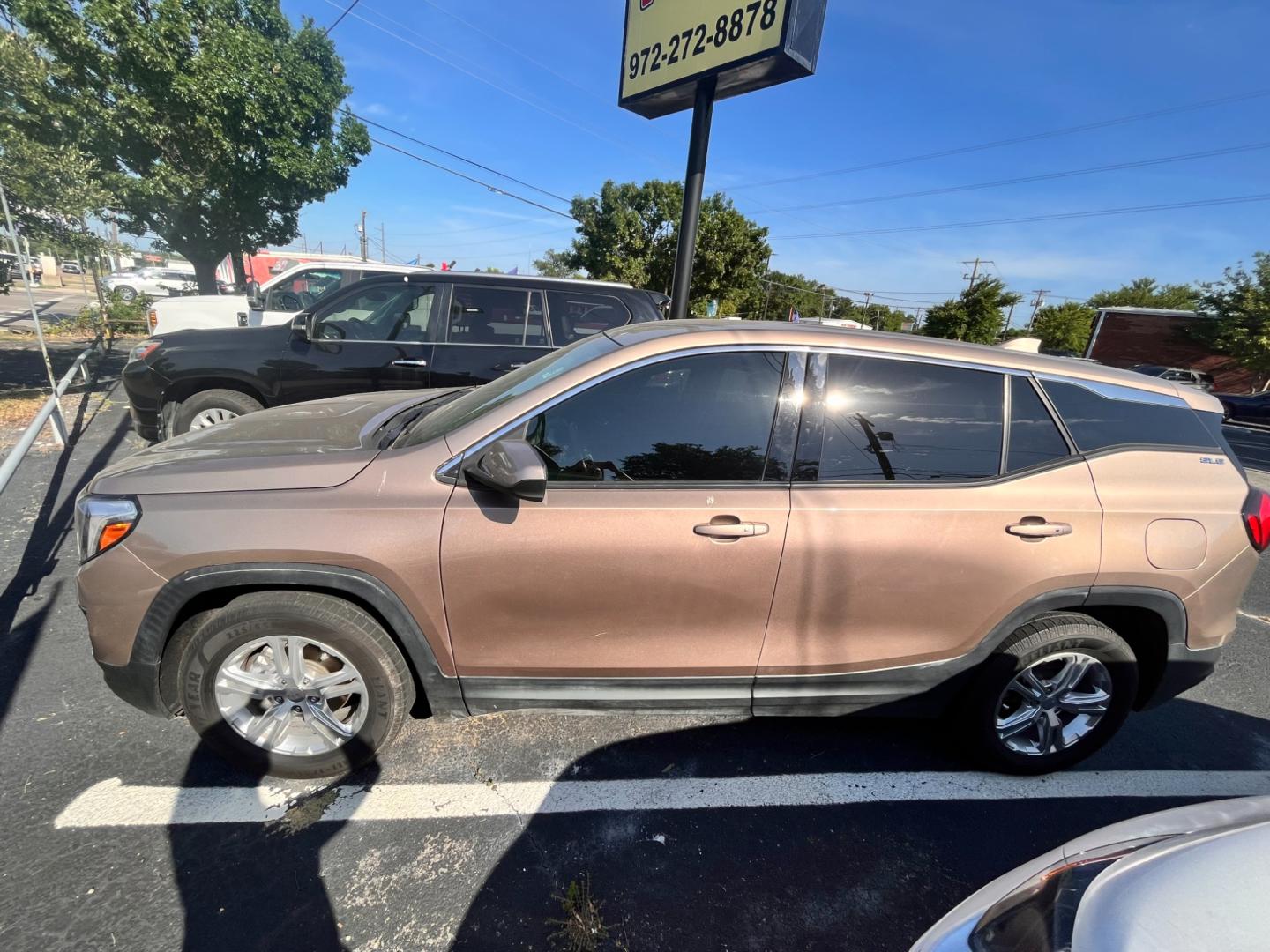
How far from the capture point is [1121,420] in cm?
235

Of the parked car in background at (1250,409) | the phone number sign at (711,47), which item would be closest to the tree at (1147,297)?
the parked car in background at (1250,409)

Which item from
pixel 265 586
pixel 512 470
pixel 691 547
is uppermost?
pixel 512 470

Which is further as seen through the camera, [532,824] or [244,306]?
[244,306]

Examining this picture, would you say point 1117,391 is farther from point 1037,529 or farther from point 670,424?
point 670,424

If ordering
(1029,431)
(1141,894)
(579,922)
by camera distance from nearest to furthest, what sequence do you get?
(1141,894) → (579,922) → (1029,431)

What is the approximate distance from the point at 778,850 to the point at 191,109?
19.6 meters

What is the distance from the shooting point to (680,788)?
236 cm

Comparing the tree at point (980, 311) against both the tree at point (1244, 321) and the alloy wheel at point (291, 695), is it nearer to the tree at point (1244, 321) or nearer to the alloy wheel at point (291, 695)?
the tree at point (1244, 321)

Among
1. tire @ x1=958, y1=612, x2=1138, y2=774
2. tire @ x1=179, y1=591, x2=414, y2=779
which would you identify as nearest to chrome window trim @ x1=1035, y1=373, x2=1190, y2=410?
tire @ x1=958, y1=612, x2=1138, y2=774

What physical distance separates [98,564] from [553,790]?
180cm

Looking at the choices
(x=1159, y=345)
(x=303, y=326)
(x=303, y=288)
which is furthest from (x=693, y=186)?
(x=1159, y=345)

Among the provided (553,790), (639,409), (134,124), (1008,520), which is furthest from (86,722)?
(134,124)

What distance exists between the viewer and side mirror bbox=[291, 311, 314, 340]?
16.9 feet

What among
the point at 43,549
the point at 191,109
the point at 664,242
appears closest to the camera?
the point at 43,549
